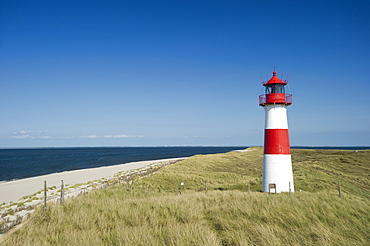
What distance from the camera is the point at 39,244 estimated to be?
6527 millimetres

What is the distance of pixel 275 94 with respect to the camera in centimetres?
1442

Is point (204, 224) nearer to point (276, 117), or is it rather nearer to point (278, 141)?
point (278, 141)

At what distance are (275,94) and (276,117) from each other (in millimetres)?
1155

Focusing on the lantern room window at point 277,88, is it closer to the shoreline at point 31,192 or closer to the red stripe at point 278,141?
the red stripe at point 278,141

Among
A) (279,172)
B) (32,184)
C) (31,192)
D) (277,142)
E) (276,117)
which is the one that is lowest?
(32,184)

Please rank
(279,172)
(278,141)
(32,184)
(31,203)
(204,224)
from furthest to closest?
(32,184) → (31,203) → (279,172) → (278,141) → (204,224)

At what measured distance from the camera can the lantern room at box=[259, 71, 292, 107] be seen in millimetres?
14344

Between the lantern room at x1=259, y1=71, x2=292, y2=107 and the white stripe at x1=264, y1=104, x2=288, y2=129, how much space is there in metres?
0.26

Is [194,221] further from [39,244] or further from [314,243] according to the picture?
[39,244]

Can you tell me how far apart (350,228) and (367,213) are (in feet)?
6.76

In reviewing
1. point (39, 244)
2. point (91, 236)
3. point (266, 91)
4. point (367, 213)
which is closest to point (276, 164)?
point (266, 91)

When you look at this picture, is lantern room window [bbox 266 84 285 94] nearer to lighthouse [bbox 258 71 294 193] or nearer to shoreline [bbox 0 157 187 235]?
lighthouse [bbox 258 71 294 193]

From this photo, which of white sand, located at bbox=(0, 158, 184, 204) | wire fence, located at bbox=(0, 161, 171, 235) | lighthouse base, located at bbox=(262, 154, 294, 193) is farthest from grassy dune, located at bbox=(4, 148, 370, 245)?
white sand, located at bbox=(0, 158, 184, 204)

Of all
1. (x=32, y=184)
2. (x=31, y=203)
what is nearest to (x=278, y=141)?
(x=31, y=203)
